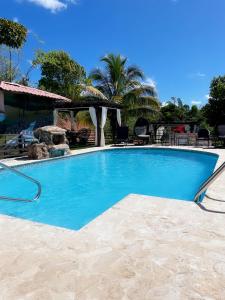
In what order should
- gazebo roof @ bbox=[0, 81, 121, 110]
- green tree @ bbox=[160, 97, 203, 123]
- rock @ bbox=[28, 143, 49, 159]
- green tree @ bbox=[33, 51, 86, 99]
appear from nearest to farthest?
rock @ bbox=[28, 143, 49, 159] < gazebo roof @ bbox=[0, 81, 121, 110] < green tree @ bbox=[33, 51, 86, 99] < green tree @ bbox=[160, 97, 203, 123]

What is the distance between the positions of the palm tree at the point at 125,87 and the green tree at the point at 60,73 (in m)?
6.32

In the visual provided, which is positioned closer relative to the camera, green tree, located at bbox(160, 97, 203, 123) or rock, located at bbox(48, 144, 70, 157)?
rock, located at bbox(48, 144, 70, 157)

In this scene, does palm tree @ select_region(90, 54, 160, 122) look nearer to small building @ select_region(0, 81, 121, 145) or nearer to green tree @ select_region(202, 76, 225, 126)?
small building @ select_region(0, 81, 121, 145)

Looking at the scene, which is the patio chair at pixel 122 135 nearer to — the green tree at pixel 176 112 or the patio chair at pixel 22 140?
the patio chair at pixel 22 140

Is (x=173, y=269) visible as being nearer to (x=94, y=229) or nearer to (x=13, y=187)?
(x=94, y=229)

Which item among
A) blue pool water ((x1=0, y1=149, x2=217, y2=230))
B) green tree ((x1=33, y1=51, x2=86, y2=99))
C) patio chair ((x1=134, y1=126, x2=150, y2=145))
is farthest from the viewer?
green tree ((x1=33, y1=51, x2=86, y2=99))

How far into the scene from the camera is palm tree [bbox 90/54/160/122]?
19.1 meters

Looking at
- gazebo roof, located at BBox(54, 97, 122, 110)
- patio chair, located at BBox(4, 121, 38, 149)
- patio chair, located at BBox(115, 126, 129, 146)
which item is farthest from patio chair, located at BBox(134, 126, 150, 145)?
patio chair, located at BBox(4, 121, 38, 149)

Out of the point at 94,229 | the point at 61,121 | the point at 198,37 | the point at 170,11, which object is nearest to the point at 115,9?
the point at 170,11

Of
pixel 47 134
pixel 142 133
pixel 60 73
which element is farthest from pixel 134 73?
pixel 47 134

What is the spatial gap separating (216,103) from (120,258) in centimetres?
1542

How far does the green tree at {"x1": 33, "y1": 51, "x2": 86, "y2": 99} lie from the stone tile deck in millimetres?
23159

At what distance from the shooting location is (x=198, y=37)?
46.7 feet

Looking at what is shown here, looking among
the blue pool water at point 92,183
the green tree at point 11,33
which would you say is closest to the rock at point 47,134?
the blue pool water at point 92,183
